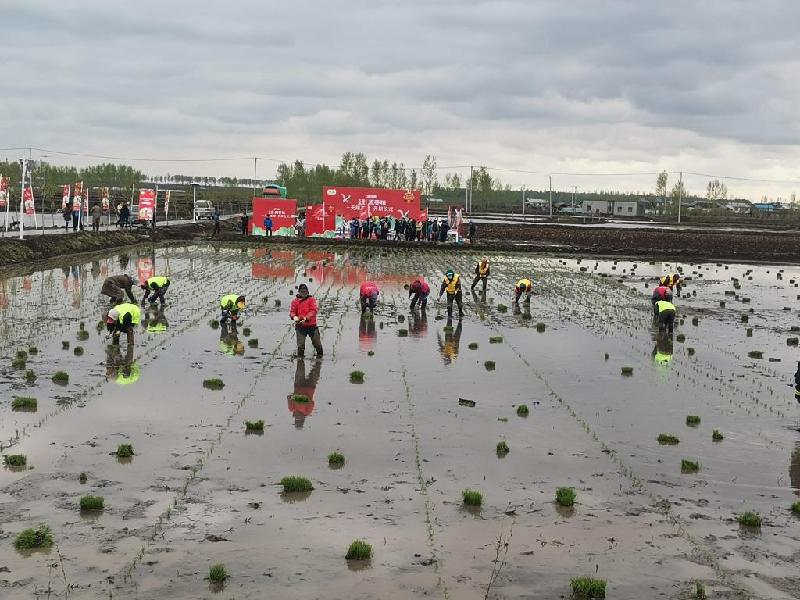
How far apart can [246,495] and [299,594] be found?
9.15 ft

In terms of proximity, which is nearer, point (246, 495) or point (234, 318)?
point (246, 495)

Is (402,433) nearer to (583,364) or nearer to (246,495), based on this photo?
(246,495)

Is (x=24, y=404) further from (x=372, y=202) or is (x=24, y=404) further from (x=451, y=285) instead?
(x=372, y=202)

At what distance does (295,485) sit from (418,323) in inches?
573

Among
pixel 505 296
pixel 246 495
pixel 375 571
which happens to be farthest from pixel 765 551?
pixel 505 296

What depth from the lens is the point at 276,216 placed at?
192 ft

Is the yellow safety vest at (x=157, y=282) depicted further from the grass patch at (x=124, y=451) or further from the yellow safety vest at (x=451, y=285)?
the grass patch at (x=124, y=451)

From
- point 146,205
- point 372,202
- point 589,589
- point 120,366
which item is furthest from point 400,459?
point 372,202

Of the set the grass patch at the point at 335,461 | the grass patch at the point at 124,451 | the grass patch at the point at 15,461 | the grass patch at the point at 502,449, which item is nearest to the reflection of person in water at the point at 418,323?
the grass patch at the point at 502,449

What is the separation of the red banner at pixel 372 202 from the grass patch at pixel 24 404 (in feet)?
144

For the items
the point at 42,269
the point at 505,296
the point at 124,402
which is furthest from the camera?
the point at 42,269

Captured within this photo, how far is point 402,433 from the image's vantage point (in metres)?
14.4

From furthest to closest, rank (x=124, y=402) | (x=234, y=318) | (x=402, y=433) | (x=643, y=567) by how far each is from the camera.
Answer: (x=234, y=318), (x=124, y=402), (x=402, y=433), (x=643, y=567)

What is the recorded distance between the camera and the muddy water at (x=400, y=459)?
9289 millimetres
